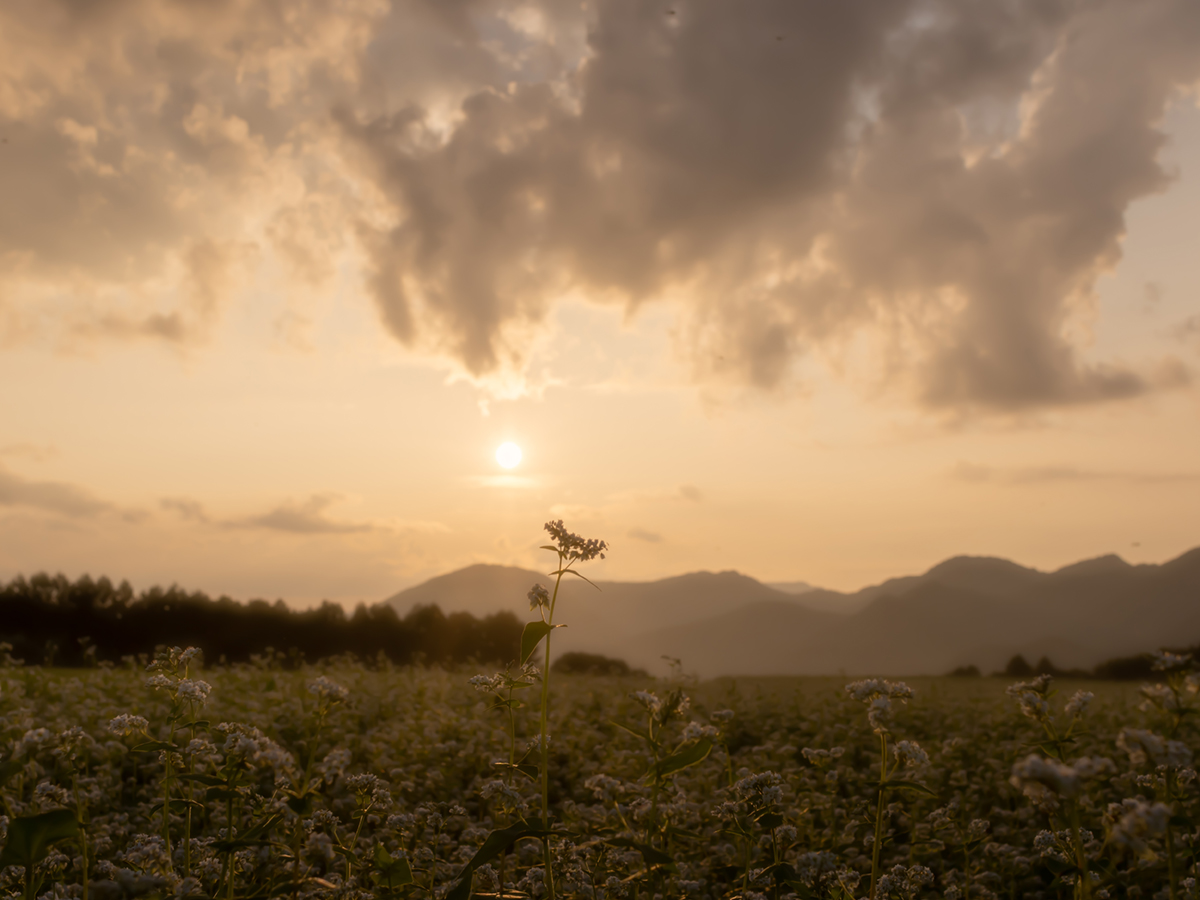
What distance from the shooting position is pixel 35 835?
317cm

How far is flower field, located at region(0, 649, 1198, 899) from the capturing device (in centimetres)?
354

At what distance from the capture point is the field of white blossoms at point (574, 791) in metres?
3.54

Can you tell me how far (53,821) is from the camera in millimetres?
3168

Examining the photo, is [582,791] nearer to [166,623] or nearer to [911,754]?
[911,754]

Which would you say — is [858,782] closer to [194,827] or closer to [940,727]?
[940,727]

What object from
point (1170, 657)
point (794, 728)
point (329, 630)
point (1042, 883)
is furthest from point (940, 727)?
point (329, 630)

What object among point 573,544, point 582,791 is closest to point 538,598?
point 573,544

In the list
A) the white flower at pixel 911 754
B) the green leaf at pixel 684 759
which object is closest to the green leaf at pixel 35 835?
the green leaf at pixel 684 759

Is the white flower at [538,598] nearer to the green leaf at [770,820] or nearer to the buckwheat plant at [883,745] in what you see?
the green leaf at [770,820]

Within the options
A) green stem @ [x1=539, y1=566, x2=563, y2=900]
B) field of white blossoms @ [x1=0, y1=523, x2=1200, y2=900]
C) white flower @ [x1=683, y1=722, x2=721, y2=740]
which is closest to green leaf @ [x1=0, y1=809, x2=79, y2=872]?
field of white blossoms @ [x1=0, y1=523, x2=1200, y2=900]

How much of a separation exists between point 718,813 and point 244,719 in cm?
907

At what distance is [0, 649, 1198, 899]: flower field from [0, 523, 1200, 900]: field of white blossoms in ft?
0.12

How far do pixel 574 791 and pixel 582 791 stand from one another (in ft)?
0.60

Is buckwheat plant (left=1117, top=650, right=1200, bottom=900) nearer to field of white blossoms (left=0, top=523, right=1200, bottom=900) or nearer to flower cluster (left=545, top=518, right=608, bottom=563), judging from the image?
field of white blossoms (left=0, top=523, right=1200, bottom=900)
